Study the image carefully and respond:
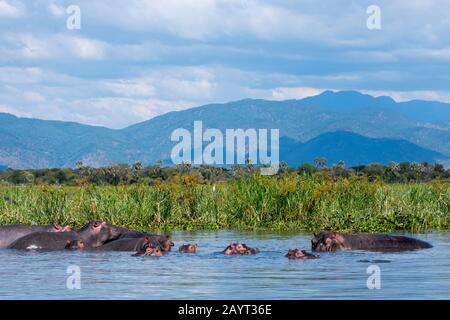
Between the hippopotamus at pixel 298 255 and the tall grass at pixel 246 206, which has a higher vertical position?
the tall grass at pixel 246 206

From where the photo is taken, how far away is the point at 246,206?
93.2 ft

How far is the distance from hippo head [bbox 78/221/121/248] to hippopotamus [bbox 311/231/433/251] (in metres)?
4.73

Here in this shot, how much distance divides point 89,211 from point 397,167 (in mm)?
60231

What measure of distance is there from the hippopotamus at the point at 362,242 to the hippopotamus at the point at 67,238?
4786 millimetres

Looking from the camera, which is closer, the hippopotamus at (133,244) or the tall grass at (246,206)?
the hippopotamus at (133,244)

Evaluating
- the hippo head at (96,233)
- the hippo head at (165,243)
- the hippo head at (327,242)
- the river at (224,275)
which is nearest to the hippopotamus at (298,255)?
the river at (224,275)

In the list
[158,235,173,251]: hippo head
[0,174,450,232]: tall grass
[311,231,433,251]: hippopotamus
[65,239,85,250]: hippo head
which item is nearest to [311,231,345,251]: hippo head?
[311,231,433,251]: hippopotamus

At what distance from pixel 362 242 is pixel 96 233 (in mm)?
5994

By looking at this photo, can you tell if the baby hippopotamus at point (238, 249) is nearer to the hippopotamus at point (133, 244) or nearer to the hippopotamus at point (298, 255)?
the hippopotamus at point (298, 255)

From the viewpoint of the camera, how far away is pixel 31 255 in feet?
66.0

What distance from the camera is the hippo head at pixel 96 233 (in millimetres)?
21781

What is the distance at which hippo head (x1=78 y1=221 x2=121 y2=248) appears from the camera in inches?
858
